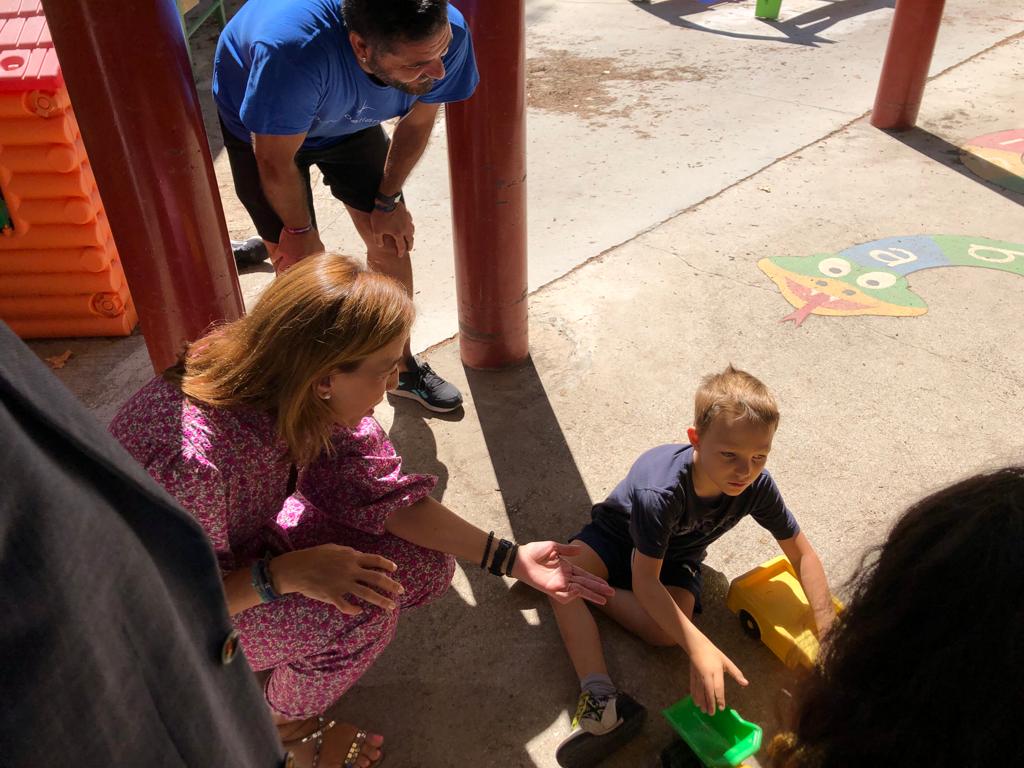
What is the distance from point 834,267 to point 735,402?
7.49ft

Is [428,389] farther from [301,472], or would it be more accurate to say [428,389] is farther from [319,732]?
[319,732]

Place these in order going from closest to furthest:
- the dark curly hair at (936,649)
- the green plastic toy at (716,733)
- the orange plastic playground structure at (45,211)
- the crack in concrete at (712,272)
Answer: the dark curly hair at (936,649) → the green plastic toy at (716,733) → the orange plastic playground structure at (45,211) → the crack in concrete at (712,272)

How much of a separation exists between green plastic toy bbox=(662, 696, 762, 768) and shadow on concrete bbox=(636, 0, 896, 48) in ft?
22.5

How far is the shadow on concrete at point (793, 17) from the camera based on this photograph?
7703 millimetres

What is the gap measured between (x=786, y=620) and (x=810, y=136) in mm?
4089

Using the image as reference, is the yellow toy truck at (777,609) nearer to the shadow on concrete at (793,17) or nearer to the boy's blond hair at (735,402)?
the boy's blond hair at (735,402)

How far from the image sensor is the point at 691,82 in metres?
6.58

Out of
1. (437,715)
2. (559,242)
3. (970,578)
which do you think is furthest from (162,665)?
(559,242)

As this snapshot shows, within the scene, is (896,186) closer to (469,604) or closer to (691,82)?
(691,82)

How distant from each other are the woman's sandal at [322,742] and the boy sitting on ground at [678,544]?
1.49ft

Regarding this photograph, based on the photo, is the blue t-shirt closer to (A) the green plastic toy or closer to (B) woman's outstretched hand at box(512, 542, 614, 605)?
(B) woman's outstretched hand at box(512, 542, 614, 605)

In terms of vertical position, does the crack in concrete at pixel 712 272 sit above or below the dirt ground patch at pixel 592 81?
above

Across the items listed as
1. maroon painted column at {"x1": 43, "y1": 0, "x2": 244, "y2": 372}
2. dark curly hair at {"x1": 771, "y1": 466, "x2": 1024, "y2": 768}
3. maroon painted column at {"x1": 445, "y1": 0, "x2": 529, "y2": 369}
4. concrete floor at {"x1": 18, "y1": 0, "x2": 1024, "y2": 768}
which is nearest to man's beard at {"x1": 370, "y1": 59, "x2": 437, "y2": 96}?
maroon painted column at {"x1": 445, "y1": 0, "x2": 529, "y2": 369}

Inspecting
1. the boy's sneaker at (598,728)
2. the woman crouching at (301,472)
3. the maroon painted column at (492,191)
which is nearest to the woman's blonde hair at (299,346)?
the woman crouching at (301,472)
